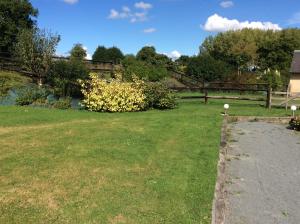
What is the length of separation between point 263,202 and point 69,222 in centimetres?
357

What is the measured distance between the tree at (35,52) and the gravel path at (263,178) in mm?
18103

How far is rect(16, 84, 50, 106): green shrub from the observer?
764 inches

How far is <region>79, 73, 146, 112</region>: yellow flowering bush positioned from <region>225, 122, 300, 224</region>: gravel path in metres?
5.44

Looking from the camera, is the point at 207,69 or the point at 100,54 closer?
the point at 207,69

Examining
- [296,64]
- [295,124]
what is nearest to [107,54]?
[296,64]

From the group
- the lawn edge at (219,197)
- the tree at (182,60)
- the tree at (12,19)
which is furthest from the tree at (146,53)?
the lawn edge at (219,197)

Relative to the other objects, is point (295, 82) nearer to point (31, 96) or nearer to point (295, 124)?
point (295, 124)

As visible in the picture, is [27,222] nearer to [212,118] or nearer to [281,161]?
[281,161]

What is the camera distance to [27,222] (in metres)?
5.71

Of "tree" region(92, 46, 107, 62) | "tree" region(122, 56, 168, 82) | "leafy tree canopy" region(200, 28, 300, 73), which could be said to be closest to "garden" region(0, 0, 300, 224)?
"tree" region(122, 56, 168, 82)

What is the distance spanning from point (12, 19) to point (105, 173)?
4831cm

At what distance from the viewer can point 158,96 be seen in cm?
2031

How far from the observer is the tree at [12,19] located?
1924 inches

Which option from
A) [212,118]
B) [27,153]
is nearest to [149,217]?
[27,153]
